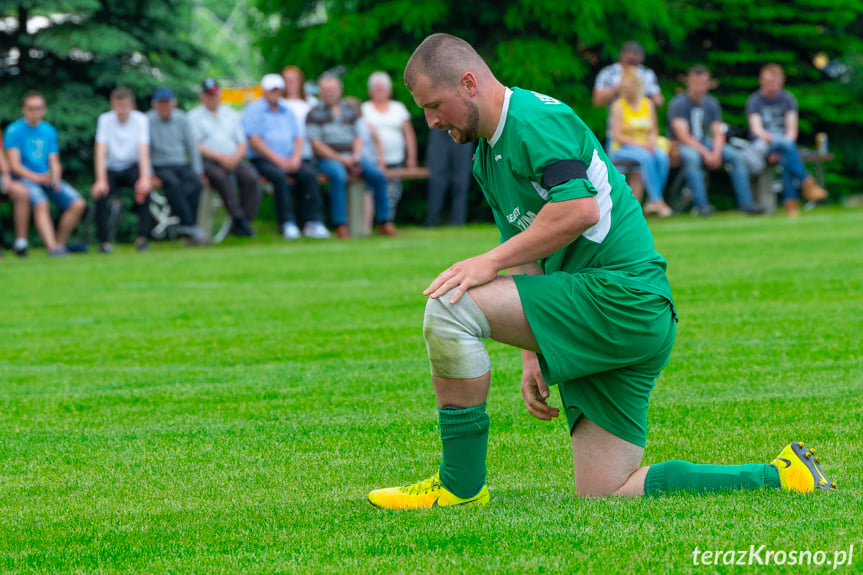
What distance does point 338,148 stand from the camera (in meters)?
16.8

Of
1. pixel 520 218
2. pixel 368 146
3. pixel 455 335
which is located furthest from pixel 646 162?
pixel 455 335

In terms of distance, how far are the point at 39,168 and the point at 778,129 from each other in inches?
438

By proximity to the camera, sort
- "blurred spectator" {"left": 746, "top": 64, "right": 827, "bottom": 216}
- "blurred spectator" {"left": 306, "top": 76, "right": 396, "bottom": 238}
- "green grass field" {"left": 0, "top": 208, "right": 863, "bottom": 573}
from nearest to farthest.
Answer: "green grass field" {"left": 0, "top": 208, "right": 863, "bottom": 573}
"blurred spectator" {"left": 306, "top": 76, "right": 396, "bottom": 238}
"blurred spectator" {"left": 746, "top": 64, "right": 827, "bottom": 216}

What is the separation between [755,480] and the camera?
3.70m

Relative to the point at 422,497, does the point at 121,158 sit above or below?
above

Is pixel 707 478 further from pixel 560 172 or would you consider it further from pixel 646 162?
pixel 646 162

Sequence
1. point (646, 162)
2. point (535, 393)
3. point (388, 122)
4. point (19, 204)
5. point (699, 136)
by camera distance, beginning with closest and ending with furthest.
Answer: point (535, 393)
point (19, 204)
point (646, 162)
point (388, 122)
point (699, 136)

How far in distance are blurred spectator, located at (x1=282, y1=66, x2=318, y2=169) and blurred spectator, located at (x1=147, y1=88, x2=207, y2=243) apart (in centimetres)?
159

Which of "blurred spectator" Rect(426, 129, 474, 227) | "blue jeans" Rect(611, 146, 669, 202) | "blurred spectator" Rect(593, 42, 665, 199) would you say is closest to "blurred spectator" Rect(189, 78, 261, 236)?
"blurred spectator" Rect(426, 129, 474, 227)

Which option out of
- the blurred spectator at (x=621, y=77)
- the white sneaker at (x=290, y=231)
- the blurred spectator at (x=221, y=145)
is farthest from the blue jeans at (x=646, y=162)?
the blurred spectator at (x=221, y=145)

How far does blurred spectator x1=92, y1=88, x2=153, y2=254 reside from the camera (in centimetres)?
1521

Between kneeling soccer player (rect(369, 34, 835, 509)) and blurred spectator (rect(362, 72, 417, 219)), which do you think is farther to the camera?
blurred spectator (rect(362, 72, 417, 219))

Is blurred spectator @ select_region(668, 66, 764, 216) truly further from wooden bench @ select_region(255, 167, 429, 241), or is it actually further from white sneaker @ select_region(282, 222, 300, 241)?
white sneaker @ select_region(282, 222, 300, 241)

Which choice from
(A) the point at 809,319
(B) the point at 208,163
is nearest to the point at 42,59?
(B) the point at 208,163
